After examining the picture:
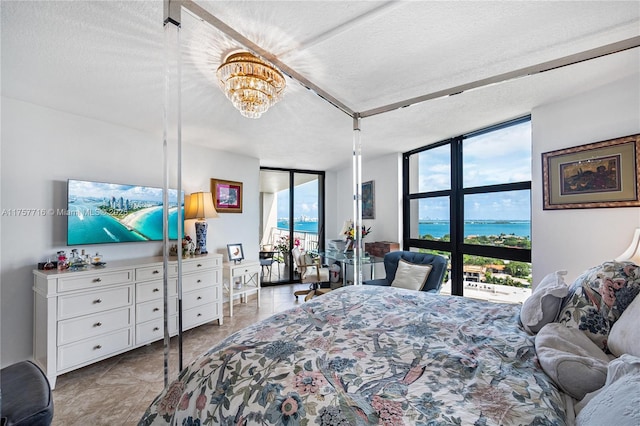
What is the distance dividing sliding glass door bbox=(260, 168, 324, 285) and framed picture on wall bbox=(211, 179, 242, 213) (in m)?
1.05

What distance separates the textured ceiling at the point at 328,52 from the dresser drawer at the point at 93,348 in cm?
199

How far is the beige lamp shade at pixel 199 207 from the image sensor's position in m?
3.25

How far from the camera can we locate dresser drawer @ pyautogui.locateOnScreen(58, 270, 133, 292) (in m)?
2.06

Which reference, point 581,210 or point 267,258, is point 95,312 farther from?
point 581,210

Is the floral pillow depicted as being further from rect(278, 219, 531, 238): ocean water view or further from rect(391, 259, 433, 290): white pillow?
rect(278, 219, 531, 238): ocean water view

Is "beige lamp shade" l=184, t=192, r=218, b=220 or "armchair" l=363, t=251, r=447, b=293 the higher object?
"beige lamp shade" l=184, t=192, r=218, b=220

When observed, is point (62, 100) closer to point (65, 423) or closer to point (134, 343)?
point (134, 343)

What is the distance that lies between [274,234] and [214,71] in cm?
366

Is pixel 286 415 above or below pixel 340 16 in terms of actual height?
below

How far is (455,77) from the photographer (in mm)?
1910

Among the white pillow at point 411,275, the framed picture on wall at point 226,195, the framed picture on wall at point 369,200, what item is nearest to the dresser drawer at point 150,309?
the framed picture on wall at point 226,195

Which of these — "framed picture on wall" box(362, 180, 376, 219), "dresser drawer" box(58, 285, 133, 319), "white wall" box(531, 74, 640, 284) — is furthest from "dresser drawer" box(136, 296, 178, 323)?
"white wall" box(531, 74, 640, 284)

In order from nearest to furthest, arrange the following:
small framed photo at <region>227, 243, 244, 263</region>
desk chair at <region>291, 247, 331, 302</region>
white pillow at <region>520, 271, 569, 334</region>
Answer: white pillow at <region>520, 271, 569, 334</region> → small framed photo at <region>227, 243, 244, 263</region> → desk chair at <region>291, 247, 331, 302</region>

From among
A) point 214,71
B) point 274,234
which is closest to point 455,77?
point 214,71
